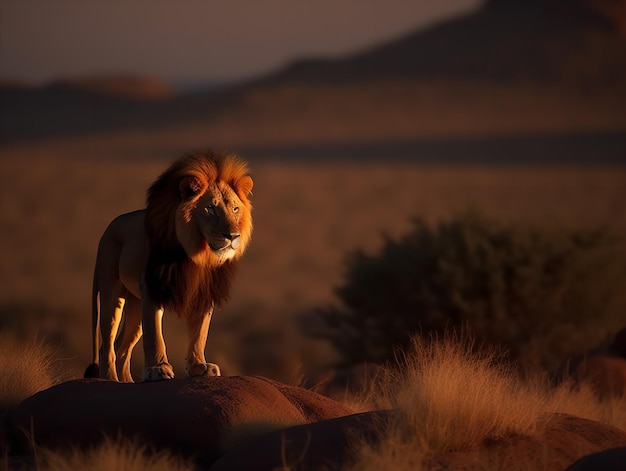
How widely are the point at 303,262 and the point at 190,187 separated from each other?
30596 mm

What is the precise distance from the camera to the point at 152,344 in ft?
23.0

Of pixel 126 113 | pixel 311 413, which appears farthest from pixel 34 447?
pixel 126 113

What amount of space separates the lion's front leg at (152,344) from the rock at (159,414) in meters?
0.25

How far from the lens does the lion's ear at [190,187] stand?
699 centimetres

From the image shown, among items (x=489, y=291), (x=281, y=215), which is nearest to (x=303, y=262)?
(x=281, y=215)

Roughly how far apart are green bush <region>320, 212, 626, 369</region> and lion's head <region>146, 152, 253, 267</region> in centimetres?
807

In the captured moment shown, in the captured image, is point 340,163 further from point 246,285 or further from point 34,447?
point 34,447

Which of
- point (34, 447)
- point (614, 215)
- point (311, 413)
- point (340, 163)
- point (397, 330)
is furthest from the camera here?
point (340, 163)

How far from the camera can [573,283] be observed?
53.0ft

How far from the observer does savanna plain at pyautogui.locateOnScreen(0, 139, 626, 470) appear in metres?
6.39

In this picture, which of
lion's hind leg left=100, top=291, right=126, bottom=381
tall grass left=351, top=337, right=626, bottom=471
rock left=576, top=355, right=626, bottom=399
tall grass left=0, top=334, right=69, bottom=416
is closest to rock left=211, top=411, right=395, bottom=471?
tall grass left=351, top=337, right=626, bottom=471

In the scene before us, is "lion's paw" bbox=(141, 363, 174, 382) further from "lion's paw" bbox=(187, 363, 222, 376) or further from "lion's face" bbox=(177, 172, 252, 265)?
"lion's face" bbox=(177, 172, 252, 265)

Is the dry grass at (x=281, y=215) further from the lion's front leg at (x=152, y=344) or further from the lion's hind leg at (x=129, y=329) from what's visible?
the lion's front leg at (x=152, y=344)

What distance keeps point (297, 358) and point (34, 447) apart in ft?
45.0
